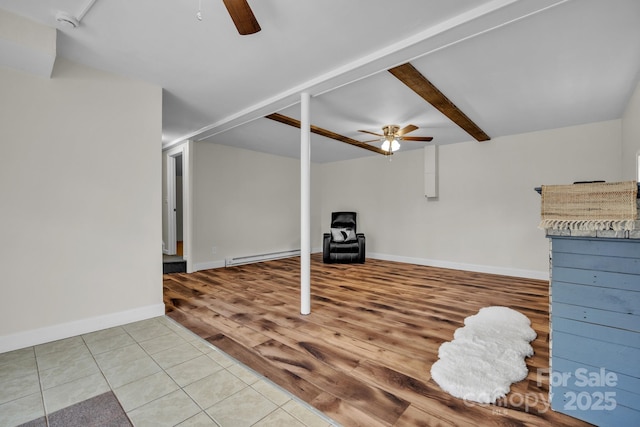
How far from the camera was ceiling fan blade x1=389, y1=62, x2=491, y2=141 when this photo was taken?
8.59 ft

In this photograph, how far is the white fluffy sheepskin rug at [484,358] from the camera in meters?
1.71

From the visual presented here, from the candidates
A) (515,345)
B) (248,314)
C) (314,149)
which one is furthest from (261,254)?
(515,345)

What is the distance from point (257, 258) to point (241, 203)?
1244 millimetres

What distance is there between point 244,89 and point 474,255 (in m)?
4.82

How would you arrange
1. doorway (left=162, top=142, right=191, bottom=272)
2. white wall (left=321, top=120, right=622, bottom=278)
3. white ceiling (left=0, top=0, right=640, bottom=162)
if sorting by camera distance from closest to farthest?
white ceiling (left=0, top=0, right=640, bottom=162) < white wall (left=321, top=120, right=622, bottom=278) < doorway (left=162, top=142, right=191, bottom=272)

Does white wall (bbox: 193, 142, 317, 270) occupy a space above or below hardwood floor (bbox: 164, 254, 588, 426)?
above

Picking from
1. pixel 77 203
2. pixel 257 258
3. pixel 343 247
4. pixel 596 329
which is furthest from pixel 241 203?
pixel 596 329

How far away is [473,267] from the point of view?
5.22m

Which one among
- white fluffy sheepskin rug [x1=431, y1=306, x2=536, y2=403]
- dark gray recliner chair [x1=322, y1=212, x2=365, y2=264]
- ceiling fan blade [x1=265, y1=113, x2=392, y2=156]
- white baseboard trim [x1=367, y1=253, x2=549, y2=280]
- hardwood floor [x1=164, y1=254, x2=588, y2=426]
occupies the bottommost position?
hardwood floor [x1=164, y1=254, x2=588, y2=426]

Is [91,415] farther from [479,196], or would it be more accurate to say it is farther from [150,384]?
[479,196]

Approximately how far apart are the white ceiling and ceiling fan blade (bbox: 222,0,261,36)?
402 mm

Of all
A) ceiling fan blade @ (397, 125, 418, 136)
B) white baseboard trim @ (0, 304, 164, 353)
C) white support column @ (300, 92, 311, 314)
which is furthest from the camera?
ceiling fan blade @ (397, 125, 418, 136)

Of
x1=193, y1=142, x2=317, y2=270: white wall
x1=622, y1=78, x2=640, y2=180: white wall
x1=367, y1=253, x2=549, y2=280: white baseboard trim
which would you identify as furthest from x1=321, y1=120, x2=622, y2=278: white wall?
x1=193, y1=142, x2=317, y2=270: white wall

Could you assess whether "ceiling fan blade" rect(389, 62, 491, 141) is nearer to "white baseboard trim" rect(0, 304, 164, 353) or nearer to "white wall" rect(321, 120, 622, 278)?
"white wall" rect(321, 120, 622, 278)
